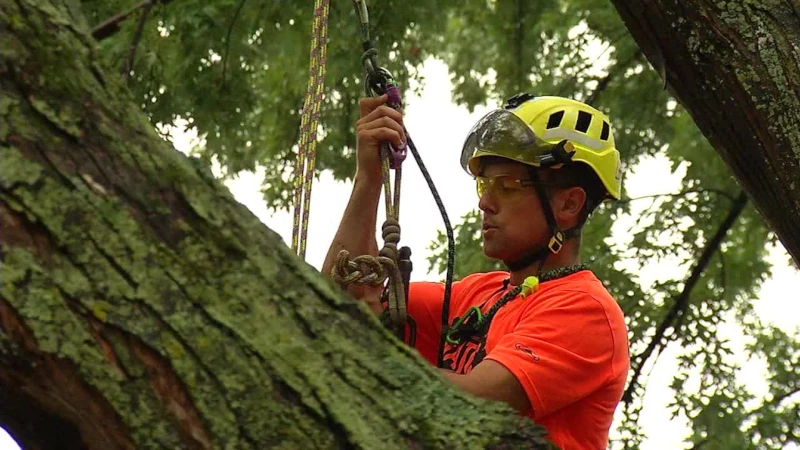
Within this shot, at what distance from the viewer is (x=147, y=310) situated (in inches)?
60.7

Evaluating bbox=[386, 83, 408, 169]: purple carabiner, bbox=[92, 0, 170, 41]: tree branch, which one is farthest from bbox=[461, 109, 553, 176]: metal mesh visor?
bbox=[92, 0, 170, 41]: tree branch

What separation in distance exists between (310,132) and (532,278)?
0.71 metres

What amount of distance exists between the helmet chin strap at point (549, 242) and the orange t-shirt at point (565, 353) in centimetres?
10

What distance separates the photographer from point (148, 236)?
1.57 meters

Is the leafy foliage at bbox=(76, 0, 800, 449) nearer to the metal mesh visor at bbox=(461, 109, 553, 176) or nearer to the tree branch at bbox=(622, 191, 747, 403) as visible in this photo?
the tree branch at bbox=(622, 191, 747, 403)

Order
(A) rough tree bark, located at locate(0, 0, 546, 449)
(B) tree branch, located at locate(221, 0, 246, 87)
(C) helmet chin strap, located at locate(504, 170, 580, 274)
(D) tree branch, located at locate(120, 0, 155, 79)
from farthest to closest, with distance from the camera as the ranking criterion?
(B) tree branch, located at locate(221, 0, 246, 87), (D) tree branch, located at locate(120, 0, 155, 79), (C) helmet chin strap, located at locate(504, 170, 580, 274), (A) rough tree bark, located at locate(0, 0, 546, 449)

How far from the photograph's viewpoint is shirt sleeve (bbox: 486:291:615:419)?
261cm

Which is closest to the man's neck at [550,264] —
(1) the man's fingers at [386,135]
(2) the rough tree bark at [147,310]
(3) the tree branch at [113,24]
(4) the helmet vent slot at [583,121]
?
(4) the helmet vent slot at [583,121]

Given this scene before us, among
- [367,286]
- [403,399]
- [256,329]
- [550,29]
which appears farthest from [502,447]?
[550,29]

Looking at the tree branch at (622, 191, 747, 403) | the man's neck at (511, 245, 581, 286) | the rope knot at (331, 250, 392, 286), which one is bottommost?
the rope knot at (331, 250, 392, 286)

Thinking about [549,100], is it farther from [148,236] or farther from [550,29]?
[550,29]

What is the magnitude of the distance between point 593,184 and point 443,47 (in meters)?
4.68

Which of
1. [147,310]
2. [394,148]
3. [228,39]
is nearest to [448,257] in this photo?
[394,148]

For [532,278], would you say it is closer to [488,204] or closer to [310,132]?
[488,204]
